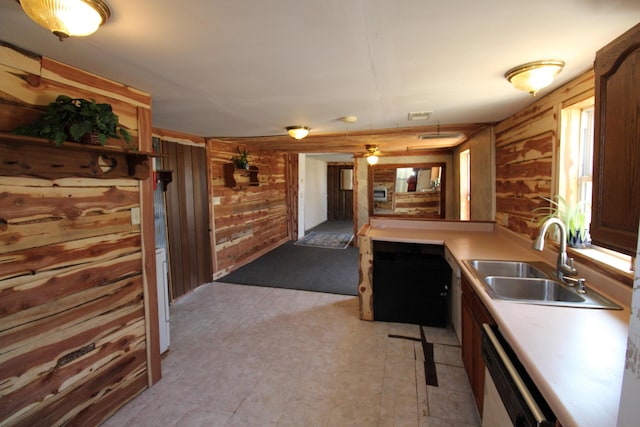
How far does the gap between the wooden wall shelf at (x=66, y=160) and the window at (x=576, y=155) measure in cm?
281

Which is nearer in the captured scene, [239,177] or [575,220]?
[575,220]

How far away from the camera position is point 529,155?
8.06ft

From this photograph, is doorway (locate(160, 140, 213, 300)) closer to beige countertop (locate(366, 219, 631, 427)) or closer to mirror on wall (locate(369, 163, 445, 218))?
beige countertop (locate(366, 219, 631, 427))

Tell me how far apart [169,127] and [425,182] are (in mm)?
5016

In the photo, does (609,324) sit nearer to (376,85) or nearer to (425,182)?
(376,85)

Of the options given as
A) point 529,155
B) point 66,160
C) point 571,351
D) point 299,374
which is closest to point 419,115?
point 529,155

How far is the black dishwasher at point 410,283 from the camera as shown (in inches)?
114

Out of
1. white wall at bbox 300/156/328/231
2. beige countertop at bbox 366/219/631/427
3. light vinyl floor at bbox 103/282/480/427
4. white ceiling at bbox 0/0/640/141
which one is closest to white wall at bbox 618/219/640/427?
beige countertop at bbox 366/219/631/427

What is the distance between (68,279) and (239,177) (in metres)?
3.46

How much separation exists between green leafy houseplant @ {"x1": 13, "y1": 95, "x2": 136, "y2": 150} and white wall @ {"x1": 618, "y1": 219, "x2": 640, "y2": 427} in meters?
2.10

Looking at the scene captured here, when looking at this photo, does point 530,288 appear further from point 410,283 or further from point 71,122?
point 71,122

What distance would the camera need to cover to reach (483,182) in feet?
11.9

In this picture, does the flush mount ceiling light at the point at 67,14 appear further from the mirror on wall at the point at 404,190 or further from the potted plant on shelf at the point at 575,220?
the mirror on wall at the point at 404,190

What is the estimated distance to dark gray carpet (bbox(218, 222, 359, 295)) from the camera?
13.6 feet
